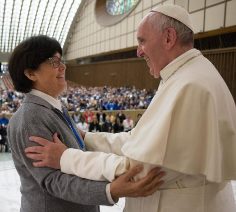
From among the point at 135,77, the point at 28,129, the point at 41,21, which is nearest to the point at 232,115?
the point at 28,129

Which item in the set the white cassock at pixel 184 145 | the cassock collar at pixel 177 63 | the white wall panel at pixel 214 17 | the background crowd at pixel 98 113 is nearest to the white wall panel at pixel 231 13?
the white wall panel at pixel 214 17

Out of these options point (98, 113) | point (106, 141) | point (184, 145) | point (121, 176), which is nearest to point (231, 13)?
point (98, 113)

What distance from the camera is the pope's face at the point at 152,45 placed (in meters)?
1.52

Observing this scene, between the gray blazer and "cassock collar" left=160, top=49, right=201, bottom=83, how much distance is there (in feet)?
2.01

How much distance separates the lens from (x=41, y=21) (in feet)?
133

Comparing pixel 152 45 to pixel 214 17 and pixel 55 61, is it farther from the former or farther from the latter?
pixel 214 17

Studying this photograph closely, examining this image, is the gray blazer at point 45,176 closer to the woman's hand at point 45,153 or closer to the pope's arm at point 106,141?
the woman's hand at point 45,153

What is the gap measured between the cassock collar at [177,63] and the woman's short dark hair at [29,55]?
62 cm

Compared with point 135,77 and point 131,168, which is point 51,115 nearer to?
point 131,168

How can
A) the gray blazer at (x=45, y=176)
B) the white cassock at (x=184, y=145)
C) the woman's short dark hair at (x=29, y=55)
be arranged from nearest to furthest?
the white cassock at (x=184, y=145)
the gray blazer at (x=45, y=176)
the woman's short dark hair at (x=29, y=55)

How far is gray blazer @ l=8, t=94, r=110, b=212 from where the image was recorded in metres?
1.47

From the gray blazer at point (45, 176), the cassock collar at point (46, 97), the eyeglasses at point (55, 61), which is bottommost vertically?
the gray blazer at point (45, 176)

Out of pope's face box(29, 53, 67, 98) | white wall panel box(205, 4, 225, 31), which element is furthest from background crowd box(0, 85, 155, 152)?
pope's face box(29, 53, 67, 98)

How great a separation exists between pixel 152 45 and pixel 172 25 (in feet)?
0.44
